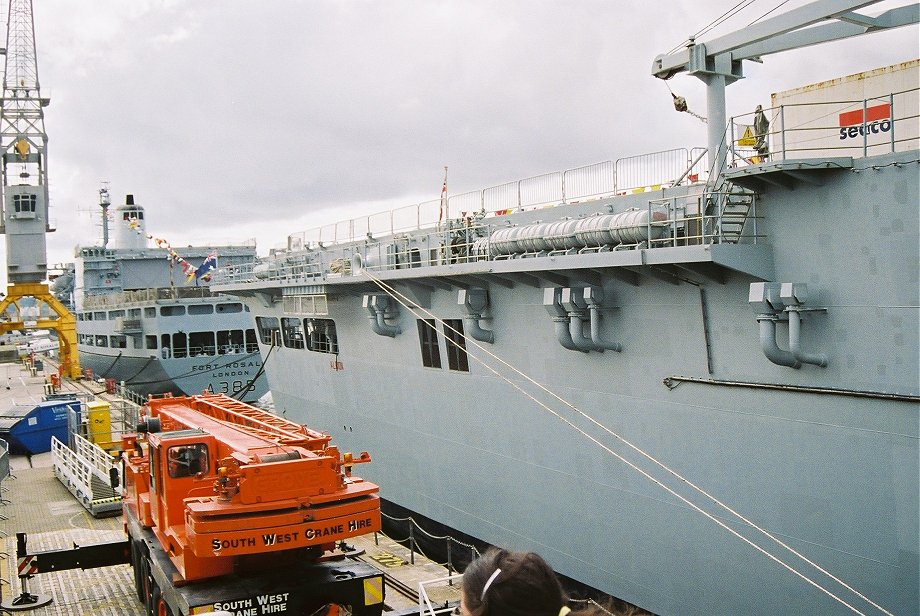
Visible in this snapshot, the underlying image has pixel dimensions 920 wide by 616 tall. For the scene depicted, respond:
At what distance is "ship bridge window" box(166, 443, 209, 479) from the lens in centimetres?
902

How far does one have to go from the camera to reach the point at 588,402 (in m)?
11.7

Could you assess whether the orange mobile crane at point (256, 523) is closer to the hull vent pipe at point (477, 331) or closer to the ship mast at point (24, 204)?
the hull vent pipe at point (477, 331)

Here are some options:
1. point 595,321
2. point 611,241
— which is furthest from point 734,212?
point 595,321

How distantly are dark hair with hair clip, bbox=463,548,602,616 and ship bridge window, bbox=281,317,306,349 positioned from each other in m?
19.1

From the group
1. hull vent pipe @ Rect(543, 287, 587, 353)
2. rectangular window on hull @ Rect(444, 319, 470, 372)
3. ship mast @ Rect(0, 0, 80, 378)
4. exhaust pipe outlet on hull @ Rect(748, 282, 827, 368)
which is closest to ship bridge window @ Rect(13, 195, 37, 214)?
ship mast @ Rect(0, 0, 80, 378)

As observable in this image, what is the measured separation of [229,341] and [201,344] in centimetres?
135

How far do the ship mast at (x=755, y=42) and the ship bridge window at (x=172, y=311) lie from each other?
32.8 metres

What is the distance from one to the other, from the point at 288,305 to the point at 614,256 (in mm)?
12175

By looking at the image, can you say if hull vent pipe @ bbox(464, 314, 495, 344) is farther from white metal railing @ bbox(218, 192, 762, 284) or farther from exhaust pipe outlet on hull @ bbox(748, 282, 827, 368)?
exhaust pipe outlet on hull @ bbox(748, 282, 827, 368)

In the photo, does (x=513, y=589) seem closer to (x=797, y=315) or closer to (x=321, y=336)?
(x=797, y=315)

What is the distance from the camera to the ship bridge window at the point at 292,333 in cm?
2139

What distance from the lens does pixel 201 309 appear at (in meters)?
40.6

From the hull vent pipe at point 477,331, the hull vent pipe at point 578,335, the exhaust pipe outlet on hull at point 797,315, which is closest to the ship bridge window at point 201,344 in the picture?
the hull vent pipe at point 477,331

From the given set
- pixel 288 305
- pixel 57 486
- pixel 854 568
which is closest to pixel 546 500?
pixel 854 568
